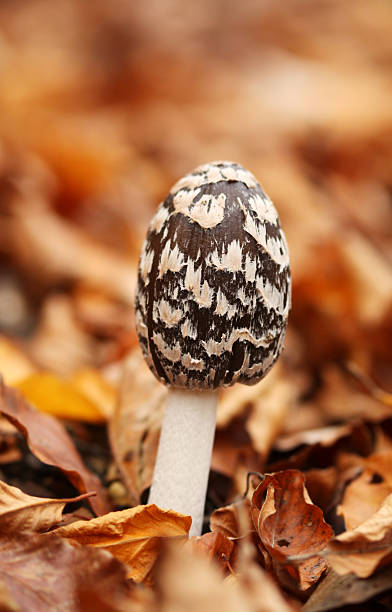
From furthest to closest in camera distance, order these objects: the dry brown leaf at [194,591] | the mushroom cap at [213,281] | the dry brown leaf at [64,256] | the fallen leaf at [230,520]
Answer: the dry brown leaf at [64,256], the fallen leaf at [230,520], the mushroom cap at [213,281], the dry brown leaf at [194,591]

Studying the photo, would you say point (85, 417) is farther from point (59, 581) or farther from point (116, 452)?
point (59, 581)

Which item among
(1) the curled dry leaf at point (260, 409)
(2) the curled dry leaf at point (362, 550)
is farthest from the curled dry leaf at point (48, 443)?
(2) the curled dry leaf at point (362, 550)

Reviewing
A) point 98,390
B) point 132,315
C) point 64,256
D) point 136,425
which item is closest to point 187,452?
point 136,425

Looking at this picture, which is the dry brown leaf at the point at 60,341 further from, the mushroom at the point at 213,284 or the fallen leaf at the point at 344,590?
the fallen leaf at the point at 344,590

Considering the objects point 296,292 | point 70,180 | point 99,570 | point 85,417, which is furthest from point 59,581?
point 70,180

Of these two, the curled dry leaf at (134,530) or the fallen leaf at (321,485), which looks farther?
the fallen leaf at (321,485)

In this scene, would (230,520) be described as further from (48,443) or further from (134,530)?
(48,443)
